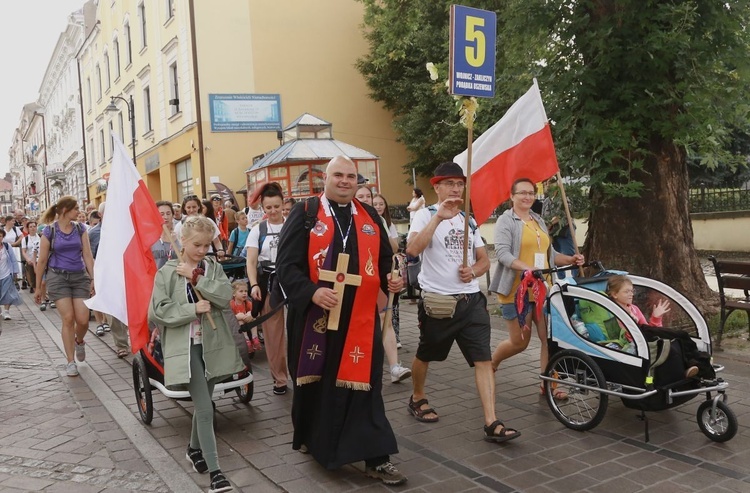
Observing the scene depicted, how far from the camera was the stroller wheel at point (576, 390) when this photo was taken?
15.5 feet

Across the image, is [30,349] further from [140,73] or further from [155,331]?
[140,73]

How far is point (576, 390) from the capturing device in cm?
507

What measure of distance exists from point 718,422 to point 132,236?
172 inches

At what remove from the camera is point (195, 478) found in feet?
14.2

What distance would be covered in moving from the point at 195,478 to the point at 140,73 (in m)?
29.8

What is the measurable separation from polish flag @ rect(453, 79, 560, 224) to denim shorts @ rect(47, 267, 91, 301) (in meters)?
4.47

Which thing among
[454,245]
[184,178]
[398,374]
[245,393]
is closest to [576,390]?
[454,245]

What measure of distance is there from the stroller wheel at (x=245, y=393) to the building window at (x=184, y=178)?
867 inches

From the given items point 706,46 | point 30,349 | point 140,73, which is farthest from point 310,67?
point 706,46

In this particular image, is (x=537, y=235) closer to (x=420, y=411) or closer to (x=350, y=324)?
(x=420, y=411)

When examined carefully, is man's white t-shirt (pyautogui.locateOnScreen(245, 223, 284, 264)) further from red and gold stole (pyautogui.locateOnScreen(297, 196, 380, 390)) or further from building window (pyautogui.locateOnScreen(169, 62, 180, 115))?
building window (pyautogui.locateOnScreen(169, 62, 180, 115))

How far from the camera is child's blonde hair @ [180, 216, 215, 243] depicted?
434cm

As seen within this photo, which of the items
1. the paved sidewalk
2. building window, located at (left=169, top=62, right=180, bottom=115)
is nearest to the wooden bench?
the paved sidewalk

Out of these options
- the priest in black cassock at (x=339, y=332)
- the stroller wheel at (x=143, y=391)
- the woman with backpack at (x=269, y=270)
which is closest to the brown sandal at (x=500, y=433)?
the priest in black cassock at (x=339, y=332)
